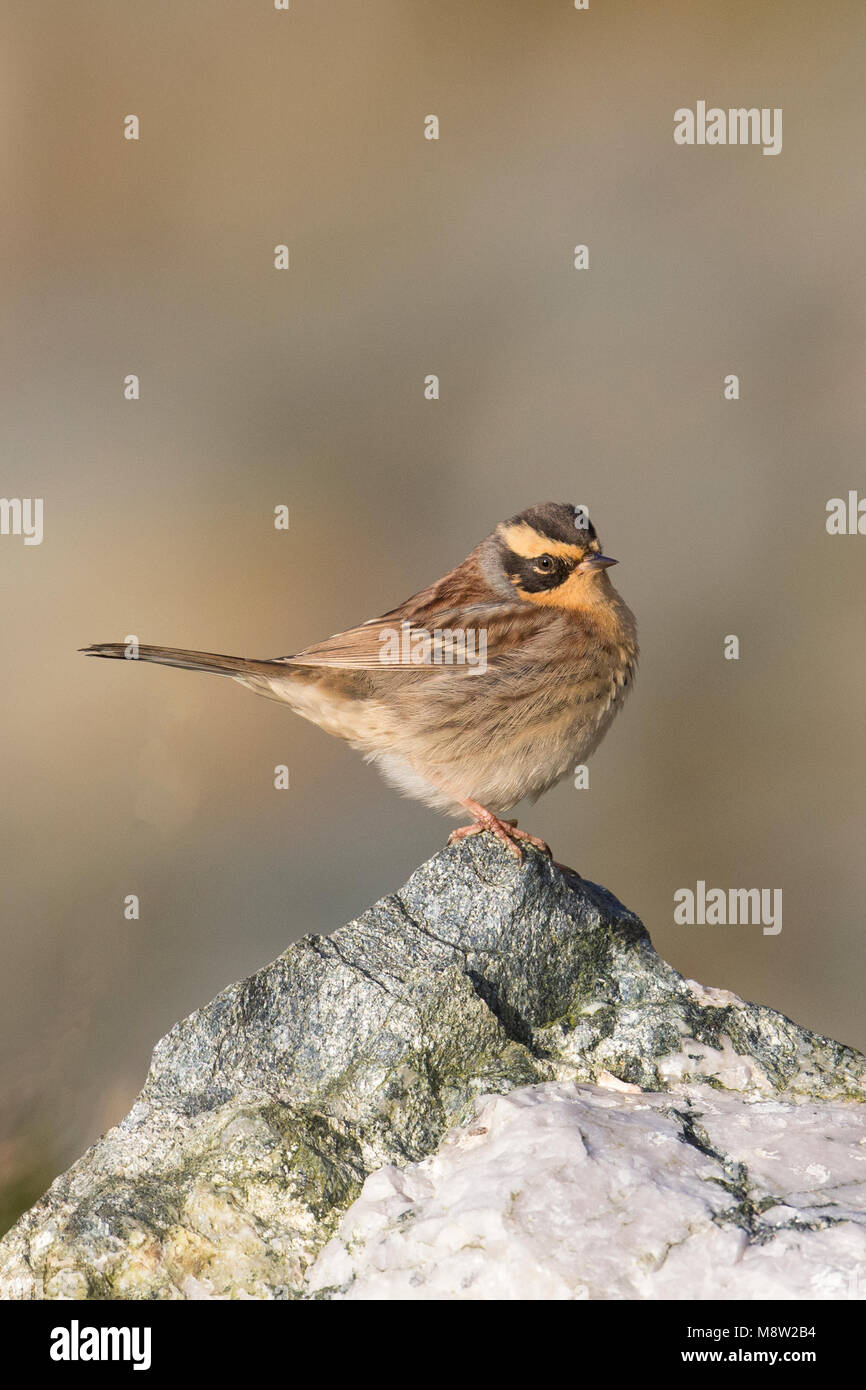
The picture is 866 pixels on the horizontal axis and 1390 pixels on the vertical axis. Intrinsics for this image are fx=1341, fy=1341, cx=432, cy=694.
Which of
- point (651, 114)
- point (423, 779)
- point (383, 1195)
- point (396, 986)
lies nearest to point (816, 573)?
point (651, 114)

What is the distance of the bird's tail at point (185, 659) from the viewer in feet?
17.6

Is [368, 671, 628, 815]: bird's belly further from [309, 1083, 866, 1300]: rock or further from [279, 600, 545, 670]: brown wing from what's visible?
[309, 1083, 866, 1300]: rock

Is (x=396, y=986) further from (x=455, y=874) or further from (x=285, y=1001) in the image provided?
(x=455, y=874)

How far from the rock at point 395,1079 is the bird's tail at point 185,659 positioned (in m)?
1.40

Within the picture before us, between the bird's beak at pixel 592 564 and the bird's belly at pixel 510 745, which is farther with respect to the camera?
the bird's beak at pixel 592 564

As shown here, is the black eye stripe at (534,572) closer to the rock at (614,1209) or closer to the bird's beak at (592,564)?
the bird's beak at (592,564)

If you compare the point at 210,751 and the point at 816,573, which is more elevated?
the point at 816,573

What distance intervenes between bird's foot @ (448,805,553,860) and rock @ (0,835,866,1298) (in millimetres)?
131

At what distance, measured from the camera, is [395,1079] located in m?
3.85

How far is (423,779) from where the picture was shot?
5902 mm

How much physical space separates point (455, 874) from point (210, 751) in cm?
477

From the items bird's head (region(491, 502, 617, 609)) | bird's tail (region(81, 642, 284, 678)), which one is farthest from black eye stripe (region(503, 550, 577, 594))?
bird's tail (region(81, 642, 284, 678))

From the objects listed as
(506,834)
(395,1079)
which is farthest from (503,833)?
(395,1079)

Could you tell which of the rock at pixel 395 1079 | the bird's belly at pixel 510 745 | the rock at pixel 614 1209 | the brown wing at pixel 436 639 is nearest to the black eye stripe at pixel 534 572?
the brown wing at pixel 436 639
